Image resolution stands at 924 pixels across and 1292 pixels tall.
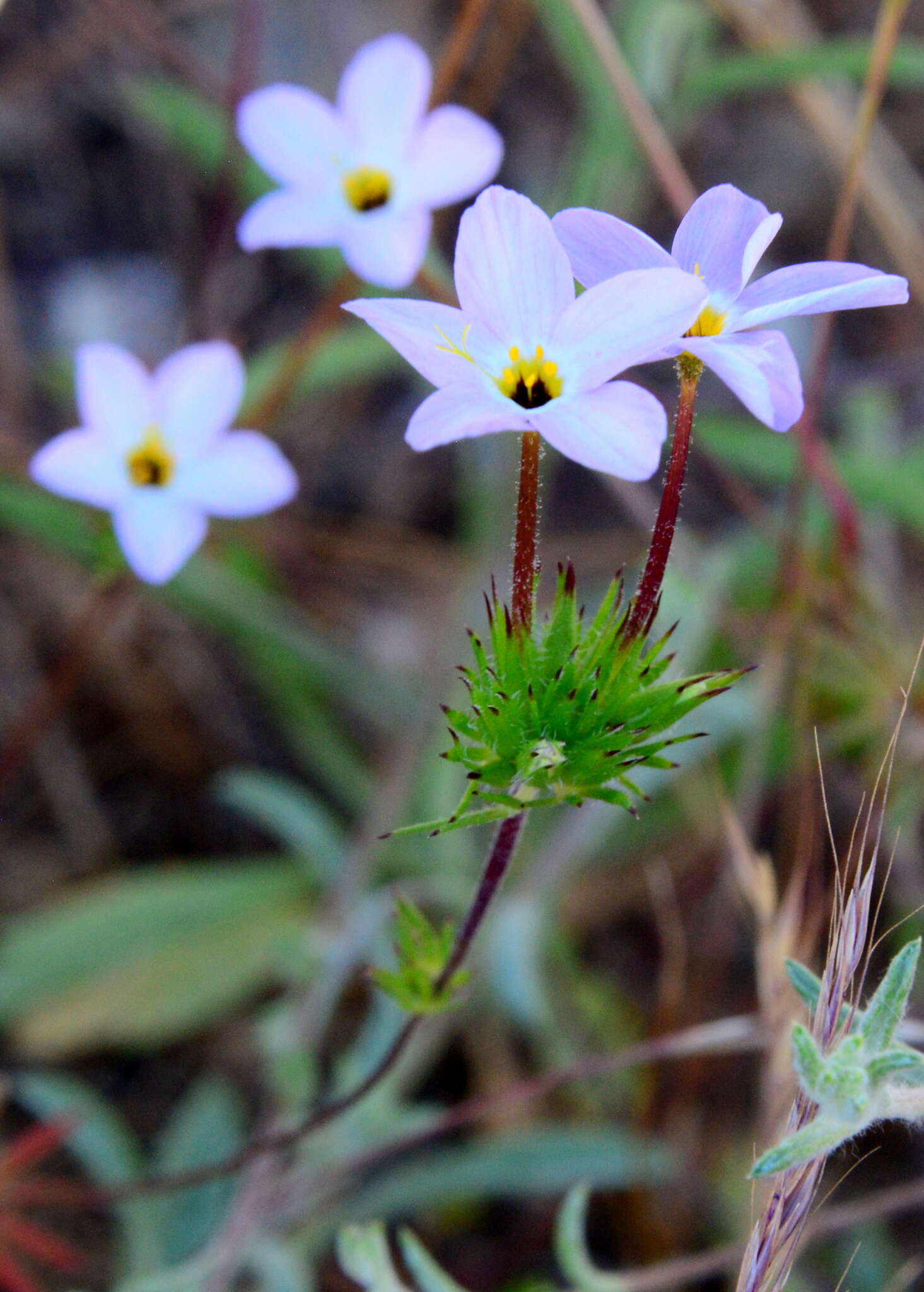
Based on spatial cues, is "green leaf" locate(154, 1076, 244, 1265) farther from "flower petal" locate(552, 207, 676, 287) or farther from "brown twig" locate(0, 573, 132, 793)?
"flower petal" locate(552, 207, 676, 287)

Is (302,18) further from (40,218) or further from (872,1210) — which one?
(872,1210)

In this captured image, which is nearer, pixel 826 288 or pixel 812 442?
pixel 826 288

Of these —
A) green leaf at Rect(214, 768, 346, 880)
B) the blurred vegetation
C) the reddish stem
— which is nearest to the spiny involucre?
the reddish stem

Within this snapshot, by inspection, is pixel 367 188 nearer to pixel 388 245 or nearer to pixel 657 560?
pixel 388 245

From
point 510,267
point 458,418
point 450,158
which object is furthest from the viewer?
point 450,158

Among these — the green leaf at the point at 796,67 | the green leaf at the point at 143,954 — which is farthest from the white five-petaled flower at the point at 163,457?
the green leaf at the point at 796,67

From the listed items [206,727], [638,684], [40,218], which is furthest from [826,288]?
[40,218]

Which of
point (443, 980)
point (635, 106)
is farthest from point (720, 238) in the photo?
point (635, 106)
